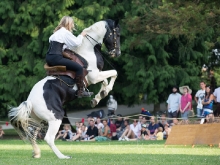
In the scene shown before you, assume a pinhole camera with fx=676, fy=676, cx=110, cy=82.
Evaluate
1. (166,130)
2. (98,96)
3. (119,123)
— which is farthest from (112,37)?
(119,123)

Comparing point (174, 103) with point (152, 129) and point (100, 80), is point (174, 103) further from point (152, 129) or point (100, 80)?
point (100, 80)

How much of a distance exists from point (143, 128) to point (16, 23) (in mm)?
8638

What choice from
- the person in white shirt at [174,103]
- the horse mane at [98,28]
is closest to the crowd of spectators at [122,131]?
the person in white shirt at [174,103]

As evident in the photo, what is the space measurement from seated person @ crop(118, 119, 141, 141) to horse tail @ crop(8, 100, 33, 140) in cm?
1141

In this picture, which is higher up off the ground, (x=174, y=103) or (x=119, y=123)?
(x=174, y=103)

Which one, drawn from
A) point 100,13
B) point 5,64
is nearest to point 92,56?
point 100,13

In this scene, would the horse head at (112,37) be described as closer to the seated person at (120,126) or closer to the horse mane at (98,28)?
the horse mane at (98,28)

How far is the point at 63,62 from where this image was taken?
47.5 ft

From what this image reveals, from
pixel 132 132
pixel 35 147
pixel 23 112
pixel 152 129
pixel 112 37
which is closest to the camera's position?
pixel 23 112

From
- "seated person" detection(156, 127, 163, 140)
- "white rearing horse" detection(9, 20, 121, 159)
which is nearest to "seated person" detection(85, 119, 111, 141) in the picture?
"seated person" detection(156, 127, 163, 140)

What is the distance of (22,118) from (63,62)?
4.85 feet

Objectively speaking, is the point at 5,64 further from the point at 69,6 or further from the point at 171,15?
the point at 171,15

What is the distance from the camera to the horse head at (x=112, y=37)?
627 inches

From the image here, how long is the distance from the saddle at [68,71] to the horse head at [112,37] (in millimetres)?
1149
